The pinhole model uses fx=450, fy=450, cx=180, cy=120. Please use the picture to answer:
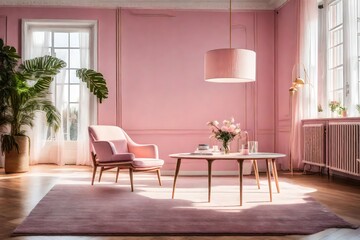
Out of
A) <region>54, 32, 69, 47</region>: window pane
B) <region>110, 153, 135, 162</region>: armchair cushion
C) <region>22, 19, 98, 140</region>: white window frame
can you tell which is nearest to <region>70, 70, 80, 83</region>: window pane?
<region>22, 19, 98, 140</region>: white window frame

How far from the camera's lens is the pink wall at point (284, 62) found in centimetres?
655

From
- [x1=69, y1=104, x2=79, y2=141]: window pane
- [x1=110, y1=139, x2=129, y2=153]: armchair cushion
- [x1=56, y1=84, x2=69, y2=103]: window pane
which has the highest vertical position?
[x1=56, y1=84, x2=69, y2=103]: window pane

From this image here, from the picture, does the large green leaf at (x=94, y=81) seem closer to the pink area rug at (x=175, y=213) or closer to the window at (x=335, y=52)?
the pink area rug at (x=175, y=213)

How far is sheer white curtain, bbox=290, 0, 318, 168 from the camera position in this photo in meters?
6.11

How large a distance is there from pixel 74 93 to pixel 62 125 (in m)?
0.55

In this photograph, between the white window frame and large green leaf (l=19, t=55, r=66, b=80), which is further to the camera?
the white window frame

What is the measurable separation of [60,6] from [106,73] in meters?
1.26

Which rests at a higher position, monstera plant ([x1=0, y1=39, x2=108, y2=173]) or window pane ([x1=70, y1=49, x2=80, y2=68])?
window pane ([x1=70, y1=49, x2=80, y2=68])

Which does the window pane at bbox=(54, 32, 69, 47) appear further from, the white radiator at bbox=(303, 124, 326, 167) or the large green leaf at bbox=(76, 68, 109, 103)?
the white radiator at bbox=(303, 124, 326, 167)

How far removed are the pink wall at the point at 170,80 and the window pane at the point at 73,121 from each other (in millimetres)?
542

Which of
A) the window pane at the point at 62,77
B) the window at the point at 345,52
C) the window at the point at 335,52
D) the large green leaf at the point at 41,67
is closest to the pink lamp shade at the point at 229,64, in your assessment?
the window at the point at 345,52

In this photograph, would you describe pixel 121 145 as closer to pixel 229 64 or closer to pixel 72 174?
pixel 72 174

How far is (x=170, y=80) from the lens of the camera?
7047mm

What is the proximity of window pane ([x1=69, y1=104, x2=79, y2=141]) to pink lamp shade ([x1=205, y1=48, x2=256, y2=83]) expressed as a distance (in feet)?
11.8
